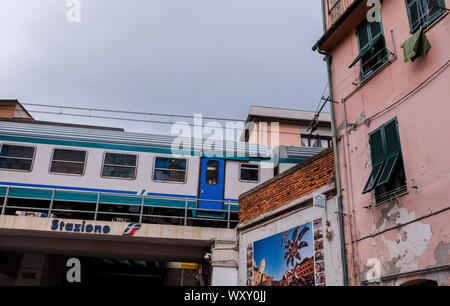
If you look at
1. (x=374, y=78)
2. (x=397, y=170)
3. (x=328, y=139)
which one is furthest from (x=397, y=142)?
(x=328, y=139)

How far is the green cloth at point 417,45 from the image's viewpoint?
7531mm

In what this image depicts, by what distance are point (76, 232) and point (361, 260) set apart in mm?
8890

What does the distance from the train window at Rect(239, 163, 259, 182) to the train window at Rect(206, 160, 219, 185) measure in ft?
3.03

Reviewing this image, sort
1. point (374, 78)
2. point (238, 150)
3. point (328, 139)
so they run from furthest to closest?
1. point (328, 139)
2. point (238, 150)
3. point (374, 78)

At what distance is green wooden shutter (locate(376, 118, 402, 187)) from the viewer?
7.73 metres

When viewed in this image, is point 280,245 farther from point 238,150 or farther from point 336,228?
point 238,150

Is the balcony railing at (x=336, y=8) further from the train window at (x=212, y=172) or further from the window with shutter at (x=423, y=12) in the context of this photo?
the train window at (x=212, y=172)

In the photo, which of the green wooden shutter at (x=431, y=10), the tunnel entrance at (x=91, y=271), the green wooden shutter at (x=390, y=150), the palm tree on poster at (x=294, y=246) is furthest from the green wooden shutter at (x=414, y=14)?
the tunnel entrance at (x=91, y=271)

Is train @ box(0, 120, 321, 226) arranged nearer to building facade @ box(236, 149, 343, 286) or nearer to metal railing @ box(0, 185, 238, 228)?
metal railing @ box(0, 185, 238, 228)

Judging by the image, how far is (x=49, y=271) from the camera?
17.7m

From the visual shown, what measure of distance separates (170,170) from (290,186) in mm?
6122

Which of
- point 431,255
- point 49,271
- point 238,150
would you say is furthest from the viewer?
point 49,271

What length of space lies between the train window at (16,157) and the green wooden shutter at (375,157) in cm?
1223

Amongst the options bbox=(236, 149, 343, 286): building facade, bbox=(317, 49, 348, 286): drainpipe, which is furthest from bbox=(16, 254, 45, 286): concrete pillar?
bbox=(317, 49, 348, 286): drainpipe
